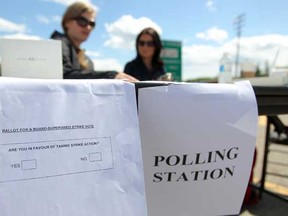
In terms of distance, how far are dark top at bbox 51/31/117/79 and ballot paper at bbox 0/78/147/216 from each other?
1.23 feet

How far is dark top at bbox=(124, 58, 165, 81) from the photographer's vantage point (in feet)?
9.08

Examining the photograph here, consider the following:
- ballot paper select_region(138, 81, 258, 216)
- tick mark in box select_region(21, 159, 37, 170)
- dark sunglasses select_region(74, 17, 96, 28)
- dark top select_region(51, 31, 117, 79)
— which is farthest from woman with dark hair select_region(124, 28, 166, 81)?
tick mark in box select_region(21, 159, 37, 170)

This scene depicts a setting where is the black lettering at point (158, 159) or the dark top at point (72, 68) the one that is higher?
the dark top at point (72, 68)

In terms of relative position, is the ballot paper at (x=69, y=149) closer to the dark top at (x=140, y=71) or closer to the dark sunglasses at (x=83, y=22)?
the dark sunglasses at (x=83, y=22)

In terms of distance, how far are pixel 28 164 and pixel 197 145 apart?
416 millimetres

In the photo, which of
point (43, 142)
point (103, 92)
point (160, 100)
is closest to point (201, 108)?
point (160, 100)

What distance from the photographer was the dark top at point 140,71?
2768 mm

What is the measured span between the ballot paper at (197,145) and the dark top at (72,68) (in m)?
0.33

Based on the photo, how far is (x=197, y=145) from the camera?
83cm

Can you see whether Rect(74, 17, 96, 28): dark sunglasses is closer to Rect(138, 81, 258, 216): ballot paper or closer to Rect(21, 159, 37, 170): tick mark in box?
Rect(138, 81, 258, 216): ballot paper

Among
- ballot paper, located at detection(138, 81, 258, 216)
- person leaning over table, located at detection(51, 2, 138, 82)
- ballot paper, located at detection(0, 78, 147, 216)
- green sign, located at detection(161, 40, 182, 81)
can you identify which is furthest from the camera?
green sign, located at detection(161, 40, 182, 81)

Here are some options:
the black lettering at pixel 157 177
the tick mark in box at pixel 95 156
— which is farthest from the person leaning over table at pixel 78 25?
the tick mark in box at pixel 95 156

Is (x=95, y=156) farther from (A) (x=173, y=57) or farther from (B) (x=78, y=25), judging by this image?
(A) (x=173, y=57)

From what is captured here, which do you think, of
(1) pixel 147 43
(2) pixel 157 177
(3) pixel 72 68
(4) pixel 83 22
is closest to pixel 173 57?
(1) pixel 147 43
